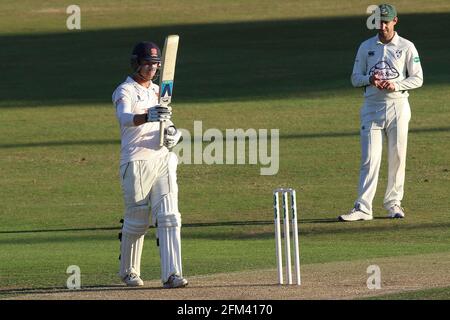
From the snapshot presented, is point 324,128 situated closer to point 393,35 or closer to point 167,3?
point 393,35

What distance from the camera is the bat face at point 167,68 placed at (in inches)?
531

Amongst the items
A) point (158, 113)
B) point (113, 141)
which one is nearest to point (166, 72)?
point (158, 113)

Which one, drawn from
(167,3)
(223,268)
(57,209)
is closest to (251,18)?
(167,3)

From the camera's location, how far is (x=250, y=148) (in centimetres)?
2697

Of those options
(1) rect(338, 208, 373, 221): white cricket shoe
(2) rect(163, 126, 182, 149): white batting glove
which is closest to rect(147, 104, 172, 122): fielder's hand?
(2) rect(163, 126, 182, 149): white batting glove

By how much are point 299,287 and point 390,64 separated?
600 cm

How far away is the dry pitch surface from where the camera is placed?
13.0m

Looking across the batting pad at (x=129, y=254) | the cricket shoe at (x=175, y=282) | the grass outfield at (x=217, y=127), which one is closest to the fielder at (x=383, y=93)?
the grass outfield at (x=217, y=127)

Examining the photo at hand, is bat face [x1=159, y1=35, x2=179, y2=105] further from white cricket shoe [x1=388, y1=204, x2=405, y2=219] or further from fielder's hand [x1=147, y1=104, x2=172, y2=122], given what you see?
white cricket shoe [x1=388, y1=204, x2=405, y2=219]

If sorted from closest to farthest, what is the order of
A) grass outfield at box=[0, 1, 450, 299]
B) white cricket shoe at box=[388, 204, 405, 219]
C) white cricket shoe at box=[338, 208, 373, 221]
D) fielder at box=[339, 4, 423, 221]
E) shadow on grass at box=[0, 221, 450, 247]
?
grass outfield at box=[0, 1, 450, 299], shadow on grass at box=[0, 221, 450, 247], fielder at box=[339, 4, 423, 221], white cricket shoe at box=[338, 208, 373, 221], white cricket shoe at box=[388, 204, 405, 219]

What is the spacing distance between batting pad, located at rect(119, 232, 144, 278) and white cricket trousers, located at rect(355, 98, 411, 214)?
5601mm

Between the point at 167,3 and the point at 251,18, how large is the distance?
5.22 metres

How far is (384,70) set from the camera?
1877 centimetres
